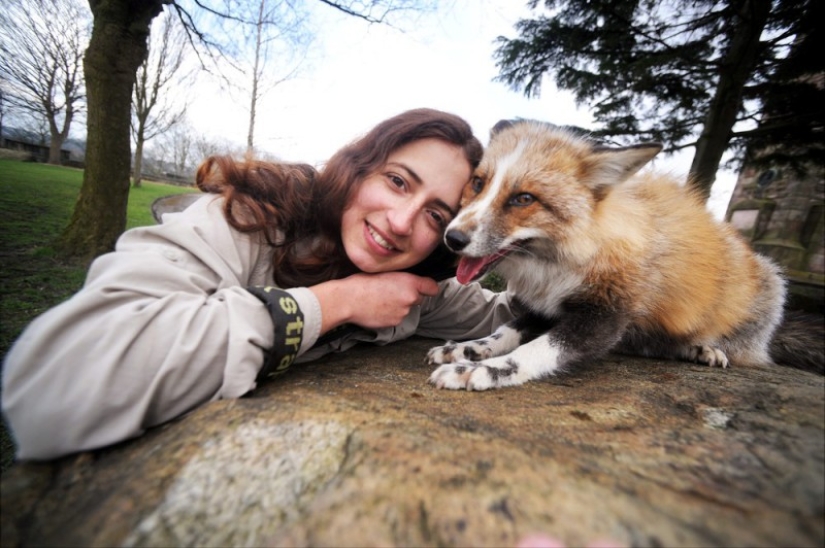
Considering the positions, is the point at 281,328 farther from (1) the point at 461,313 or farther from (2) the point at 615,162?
(2) the point at 615,162

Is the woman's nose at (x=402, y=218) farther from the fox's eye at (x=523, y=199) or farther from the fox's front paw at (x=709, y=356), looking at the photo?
the fox's front paw at (x=709, y=356)

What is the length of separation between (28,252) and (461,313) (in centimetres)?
556

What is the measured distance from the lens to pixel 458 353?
212 centimetres

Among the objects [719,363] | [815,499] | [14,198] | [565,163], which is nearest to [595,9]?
[565,163]

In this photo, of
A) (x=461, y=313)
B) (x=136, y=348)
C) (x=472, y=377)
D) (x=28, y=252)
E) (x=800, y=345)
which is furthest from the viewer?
(x=28, y=252)

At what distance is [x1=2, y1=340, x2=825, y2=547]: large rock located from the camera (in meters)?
0.67

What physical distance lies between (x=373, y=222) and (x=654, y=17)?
7012mm

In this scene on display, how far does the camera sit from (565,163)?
7.13 feet

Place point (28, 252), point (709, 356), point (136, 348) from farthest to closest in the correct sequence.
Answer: point (28, 252) < point (709, 356) < point (136, 348)

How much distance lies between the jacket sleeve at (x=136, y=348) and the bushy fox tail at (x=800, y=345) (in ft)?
11.0

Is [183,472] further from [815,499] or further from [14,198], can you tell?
[14,198]

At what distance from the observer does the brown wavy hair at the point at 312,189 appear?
197 cm

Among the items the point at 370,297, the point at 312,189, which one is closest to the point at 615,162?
the point at 370,297

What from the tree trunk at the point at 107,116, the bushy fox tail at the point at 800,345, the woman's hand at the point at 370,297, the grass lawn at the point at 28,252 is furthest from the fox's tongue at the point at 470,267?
the tree trunk at the point at 107,116
